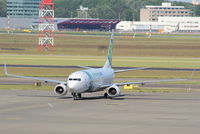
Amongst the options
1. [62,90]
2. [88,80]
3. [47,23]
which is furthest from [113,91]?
[47,23]

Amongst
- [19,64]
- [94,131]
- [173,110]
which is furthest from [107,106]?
[19,64]

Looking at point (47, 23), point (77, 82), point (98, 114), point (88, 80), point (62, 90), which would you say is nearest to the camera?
point (98, 114)

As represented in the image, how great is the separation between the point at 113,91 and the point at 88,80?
347cm

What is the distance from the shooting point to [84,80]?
6103cm

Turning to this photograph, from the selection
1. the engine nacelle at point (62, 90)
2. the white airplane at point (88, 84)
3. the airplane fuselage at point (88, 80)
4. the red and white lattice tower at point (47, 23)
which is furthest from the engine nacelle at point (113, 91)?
the red and white lattice tower at point (47, 23)

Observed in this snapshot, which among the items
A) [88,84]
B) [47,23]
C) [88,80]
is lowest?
[88,84]

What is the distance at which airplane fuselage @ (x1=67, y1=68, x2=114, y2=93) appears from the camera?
198ft

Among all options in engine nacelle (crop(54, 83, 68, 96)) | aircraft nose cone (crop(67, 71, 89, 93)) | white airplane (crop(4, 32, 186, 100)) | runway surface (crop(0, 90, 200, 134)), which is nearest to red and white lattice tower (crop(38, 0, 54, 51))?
white airplane (crop(4, 32, 186, 100))

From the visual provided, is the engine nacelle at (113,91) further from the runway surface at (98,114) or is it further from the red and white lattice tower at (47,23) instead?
the red and white lattice tower at (47,23)

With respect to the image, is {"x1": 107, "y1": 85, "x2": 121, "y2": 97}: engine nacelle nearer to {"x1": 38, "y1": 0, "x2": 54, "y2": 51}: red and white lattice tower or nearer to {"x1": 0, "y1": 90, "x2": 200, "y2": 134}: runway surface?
{"x1": 0, "y1": 90, "x2": 200, "y2": 134}: runway surface

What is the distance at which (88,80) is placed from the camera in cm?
6191

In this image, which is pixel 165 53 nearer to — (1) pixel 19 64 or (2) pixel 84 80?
(1) pixel 19 64

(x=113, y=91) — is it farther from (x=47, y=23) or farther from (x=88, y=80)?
(x=47, y=23)

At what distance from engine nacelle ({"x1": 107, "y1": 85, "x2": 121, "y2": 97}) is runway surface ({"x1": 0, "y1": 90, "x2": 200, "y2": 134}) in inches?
24.7
